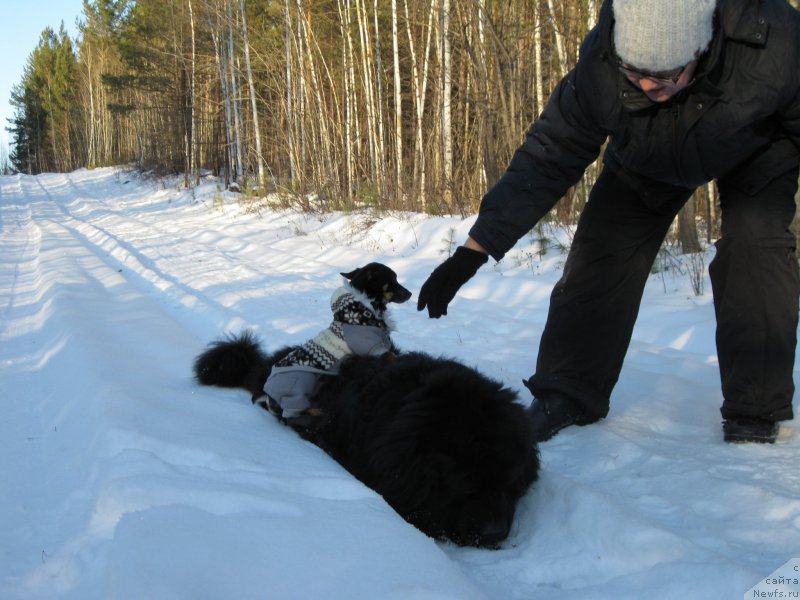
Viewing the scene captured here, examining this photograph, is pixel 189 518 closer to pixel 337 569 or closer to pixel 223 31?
pixel 337 569

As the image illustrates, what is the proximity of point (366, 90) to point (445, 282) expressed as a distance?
1339 cm

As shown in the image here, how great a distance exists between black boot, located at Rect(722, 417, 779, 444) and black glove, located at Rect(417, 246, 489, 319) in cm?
124

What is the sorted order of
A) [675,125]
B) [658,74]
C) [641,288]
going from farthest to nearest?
[641,288], [675,125], [658,74]

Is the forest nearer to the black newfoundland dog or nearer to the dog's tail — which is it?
the black newfoundland dog

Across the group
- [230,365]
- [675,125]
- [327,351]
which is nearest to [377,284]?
[327,351]

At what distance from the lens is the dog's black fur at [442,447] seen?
76.4 inches

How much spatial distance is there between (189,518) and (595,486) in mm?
1391

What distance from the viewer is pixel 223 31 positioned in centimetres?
2162

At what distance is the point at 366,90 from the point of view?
1472 centimetres

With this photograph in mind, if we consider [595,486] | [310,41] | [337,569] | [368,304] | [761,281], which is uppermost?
[310,41]

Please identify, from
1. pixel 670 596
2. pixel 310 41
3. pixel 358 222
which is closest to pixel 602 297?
pixel 670 596

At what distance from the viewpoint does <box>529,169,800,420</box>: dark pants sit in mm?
2447

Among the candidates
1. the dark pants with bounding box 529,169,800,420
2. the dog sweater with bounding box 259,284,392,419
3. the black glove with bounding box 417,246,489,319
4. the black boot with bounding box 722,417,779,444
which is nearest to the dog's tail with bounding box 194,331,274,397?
the dog sweater with bounding box 259,284,392,419

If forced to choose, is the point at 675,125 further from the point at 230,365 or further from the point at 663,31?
the point at 230,365
